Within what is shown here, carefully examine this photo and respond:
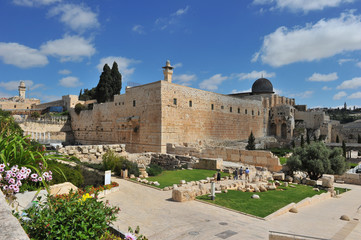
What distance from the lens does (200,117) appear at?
20.8 m

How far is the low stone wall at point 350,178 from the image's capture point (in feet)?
46.5

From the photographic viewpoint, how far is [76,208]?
2.96 m

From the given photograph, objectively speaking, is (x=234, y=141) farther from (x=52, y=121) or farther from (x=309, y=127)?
(x=52, y=121)

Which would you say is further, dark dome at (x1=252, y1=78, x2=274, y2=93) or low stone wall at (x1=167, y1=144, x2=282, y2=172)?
dark dome at (x1=252, y1=78, x2=274, y2=93)

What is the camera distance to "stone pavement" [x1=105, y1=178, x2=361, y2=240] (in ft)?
16.8

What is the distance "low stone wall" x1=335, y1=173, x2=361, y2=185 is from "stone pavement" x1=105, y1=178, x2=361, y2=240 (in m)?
7.37

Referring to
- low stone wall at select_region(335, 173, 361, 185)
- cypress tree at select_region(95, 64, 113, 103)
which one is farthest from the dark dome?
low stone wall at select_region(335, 173, 361, 185)

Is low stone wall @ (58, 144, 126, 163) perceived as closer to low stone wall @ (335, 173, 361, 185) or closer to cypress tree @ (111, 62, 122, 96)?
low stone wall @ (335, 173, 361, 185)

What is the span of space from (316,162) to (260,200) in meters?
7.13

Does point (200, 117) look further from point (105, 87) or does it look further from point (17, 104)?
point (17, 104)

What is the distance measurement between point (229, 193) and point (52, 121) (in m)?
28.5

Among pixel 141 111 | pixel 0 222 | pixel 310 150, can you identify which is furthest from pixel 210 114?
pixel 0 222

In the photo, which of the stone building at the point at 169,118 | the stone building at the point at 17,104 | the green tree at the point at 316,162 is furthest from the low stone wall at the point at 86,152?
the stone building at the point at 17,104

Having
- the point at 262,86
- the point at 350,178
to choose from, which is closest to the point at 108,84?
the point at 262,86
